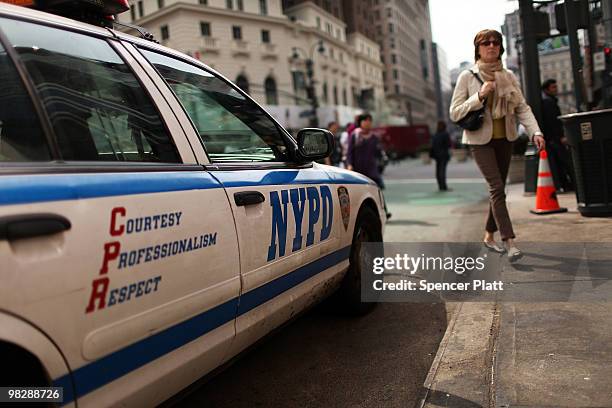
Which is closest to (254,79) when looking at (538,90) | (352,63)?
(352,63)

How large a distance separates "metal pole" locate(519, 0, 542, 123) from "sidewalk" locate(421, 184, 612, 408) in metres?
6.07

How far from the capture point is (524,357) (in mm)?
2658

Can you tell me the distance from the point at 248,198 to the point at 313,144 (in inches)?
36.0

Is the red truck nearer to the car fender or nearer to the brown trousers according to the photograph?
the brown trousers

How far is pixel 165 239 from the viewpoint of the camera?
185 centimetres

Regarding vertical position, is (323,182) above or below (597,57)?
below

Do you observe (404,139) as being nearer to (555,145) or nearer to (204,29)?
(204,29)

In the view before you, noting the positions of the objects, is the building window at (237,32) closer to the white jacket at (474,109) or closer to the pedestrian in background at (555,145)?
the pedestrian in background at (555,145)

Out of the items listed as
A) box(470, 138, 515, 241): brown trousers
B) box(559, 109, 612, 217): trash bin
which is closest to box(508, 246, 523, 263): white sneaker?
box(470, 138, 515, 241): brown trousers

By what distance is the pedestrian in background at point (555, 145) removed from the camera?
802 centimetres

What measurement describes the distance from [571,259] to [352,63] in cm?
7636

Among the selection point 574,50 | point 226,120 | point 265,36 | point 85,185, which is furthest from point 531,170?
point 265,36

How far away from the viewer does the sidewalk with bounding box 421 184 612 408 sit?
230cm

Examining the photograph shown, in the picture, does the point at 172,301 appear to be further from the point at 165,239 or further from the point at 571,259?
the point at 571,259
